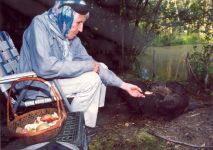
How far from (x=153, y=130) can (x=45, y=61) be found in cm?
165

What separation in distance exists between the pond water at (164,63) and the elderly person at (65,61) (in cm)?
282

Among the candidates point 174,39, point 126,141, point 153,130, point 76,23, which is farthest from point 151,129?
point 174,39

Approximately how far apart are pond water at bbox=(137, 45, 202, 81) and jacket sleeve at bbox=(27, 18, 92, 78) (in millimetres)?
3042

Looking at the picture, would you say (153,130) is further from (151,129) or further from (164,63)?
(164,63)

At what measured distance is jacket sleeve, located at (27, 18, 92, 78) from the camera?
329 centimetres

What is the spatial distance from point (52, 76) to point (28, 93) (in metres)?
0.42

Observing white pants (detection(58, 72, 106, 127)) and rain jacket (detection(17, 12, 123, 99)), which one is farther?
white pants (detection(58, 72, 106, 127))

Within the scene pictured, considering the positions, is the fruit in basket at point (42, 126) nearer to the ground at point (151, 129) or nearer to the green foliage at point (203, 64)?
the ground at point (151, 129)

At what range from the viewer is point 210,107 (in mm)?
4758

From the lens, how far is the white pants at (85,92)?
11.6 feet

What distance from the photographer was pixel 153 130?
13.7 ft

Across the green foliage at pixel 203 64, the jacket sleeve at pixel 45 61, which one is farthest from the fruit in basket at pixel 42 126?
the green foliage at pixel 203 64

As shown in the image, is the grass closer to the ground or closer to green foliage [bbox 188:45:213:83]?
the ground

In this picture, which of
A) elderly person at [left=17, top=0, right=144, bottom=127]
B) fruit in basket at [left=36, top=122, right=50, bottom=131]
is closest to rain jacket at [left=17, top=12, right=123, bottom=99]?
elderly person at [left=17, top=0, right=144, bottom=127]
